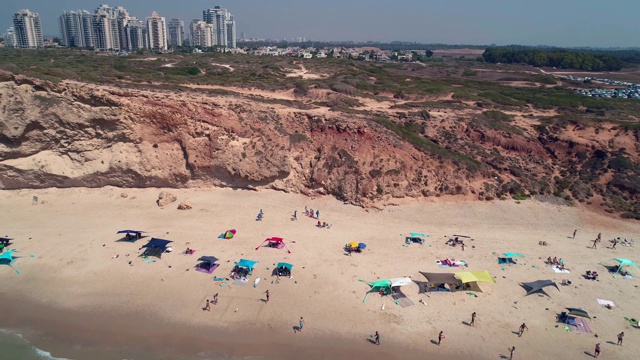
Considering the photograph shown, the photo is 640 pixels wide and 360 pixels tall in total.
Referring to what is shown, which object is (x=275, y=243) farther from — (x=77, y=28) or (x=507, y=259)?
(x=77, y=28)

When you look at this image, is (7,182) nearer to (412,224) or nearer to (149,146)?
(149,146)

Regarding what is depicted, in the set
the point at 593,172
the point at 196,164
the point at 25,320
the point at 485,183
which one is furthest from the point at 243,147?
the point at 593,172

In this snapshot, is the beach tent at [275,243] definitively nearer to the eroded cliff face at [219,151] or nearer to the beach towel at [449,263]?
the eroded cliff face at [219,151]

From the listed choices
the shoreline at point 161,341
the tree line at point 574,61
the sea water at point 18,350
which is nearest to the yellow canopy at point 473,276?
the shoreline at point 161,341

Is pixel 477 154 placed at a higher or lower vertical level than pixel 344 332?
higher

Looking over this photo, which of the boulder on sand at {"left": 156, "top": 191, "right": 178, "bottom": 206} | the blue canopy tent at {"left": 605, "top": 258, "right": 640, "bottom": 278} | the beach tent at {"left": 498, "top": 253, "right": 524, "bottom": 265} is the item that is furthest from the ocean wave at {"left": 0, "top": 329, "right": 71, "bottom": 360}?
the blue canopy tent at {"left": 605, "top": 258, "right": 640, "bottom": 278}

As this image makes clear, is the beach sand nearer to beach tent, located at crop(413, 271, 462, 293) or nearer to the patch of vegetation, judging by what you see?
beach tent, located at crop(413, 271, 462, 293)
